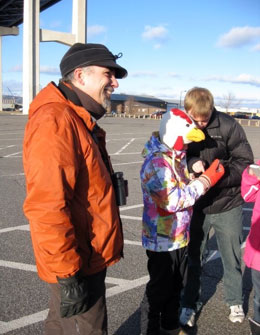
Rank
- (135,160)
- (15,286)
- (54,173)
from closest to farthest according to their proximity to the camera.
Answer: (54,173)
(15,286)
(135,160)

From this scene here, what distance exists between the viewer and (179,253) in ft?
9.07

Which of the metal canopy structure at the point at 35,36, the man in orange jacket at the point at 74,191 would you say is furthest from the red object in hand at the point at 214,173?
the metal canopy structure at the point at 35,36

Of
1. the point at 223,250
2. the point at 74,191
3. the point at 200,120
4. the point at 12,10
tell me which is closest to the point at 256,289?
the point at 223,250

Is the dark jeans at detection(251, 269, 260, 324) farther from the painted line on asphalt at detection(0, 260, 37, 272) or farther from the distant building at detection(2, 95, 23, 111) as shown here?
the distant building at detection(2, 95, 23, 111)

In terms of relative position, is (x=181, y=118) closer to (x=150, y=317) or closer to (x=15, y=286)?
(x=150, y=317)

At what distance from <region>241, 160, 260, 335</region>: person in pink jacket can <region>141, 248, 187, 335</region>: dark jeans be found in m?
0.49

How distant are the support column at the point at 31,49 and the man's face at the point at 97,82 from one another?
137 ft

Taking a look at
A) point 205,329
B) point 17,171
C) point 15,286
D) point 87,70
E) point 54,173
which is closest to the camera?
point 54,173

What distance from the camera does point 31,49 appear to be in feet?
134

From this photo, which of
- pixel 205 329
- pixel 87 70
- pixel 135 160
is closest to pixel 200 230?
pixel 205 329

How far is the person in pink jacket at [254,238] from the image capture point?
8.87 ft

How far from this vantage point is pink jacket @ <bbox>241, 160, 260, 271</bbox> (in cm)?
270

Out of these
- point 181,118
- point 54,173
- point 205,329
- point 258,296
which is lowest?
point 205,329

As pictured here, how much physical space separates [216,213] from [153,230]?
0.76 m
